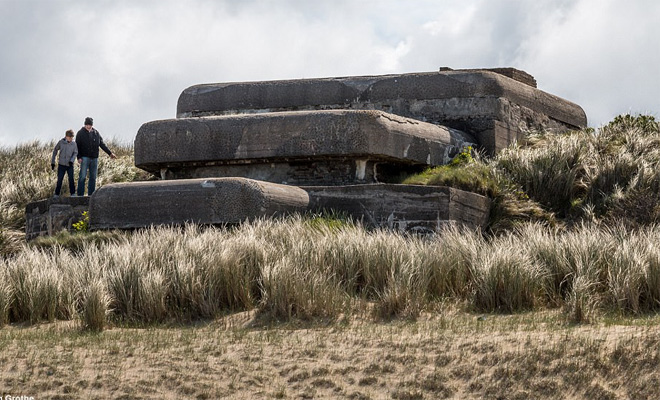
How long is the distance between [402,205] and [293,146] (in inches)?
63.1

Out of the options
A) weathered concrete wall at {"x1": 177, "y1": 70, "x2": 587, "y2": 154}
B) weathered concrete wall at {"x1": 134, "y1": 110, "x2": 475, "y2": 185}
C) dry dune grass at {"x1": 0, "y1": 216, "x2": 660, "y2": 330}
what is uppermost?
weathered concrete wall at {"x1": 177, "y1": 70, "x2": 587, "y2": 154}

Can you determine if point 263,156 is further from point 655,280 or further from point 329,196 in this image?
point 655,280

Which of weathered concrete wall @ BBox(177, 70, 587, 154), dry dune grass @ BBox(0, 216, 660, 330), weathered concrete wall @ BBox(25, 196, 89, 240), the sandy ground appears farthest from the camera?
weathered concrete wall @ BBox(177, 70, 587, 154)

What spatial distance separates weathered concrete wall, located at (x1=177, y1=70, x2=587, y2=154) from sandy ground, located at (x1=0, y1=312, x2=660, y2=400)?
20.0 feet

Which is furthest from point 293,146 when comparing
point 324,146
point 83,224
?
point 83,224

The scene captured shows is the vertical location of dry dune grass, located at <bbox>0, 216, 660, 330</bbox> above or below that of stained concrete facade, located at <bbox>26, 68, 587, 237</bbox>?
below

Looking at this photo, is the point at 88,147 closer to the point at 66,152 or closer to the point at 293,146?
the point at 66,152

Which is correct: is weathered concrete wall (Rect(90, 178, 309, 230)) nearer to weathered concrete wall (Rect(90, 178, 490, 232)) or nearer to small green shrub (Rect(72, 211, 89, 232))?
weathered concrete wall (Rect(90, 178, 490, 232))

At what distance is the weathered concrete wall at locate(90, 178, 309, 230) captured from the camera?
1191cm

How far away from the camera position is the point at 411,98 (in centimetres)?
1479

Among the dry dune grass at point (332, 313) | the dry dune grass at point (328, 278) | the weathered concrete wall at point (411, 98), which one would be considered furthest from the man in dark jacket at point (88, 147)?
the dry dune grass at point (328, 278)

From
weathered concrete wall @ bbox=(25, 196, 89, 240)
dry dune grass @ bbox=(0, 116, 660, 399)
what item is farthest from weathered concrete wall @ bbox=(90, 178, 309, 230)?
weathered concrete wall @ bbox=(25, 196, 89, 240)

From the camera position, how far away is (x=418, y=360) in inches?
319

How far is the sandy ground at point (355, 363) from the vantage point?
7730 millimetres
